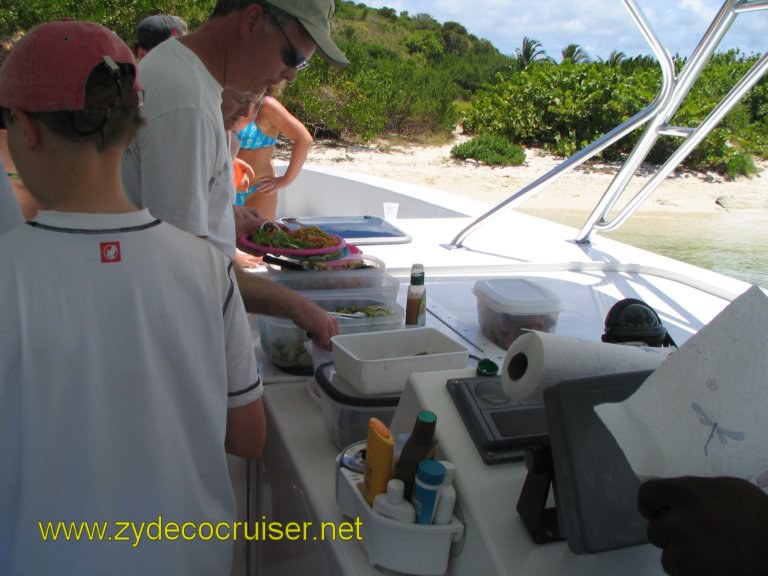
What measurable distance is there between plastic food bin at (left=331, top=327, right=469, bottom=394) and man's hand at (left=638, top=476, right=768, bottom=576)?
1.99 feet

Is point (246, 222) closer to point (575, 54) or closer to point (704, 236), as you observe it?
point (704, 236)

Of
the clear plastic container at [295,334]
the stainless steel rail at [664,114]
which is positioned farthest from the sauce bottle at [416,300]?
the stainless steel rail at [664,114]

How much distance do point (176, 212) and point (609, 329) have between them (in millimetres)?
923

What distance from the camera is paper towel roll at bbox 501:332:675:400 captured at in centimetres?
80

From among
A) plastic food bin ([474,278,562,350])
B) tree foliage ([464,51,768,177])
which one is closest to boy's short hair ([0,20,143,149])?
plastic food bin ([474,278,562,350])

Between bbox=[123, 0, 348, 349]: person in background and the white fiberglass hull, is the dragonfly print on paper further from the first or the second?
bbox=[123, 0, 348, 349]: person in background

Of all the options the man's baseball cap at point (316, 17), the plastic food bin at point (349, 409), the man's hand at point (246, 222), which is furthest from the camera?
the man's hand at point (246, 222)

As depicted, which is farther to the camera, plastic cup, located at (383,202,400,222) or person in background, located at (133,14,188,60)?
plastic cup, located at (383,202,400,222)

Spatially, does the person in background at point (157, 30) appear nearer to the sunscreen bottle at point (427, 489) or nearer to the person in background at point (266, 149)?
the person in background at point (266, 149)

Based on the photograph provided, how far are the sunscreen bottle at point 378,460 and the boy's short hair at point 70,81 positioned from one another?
1.89 ft

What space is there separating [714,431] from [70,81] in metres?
0.91

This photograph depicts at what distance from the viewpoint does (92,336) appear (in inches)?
35.3

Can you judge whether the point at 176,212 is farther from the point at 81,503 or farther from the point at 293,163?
the point at 293,163

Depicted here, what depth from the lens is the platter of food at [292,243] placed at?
75.4 inches
